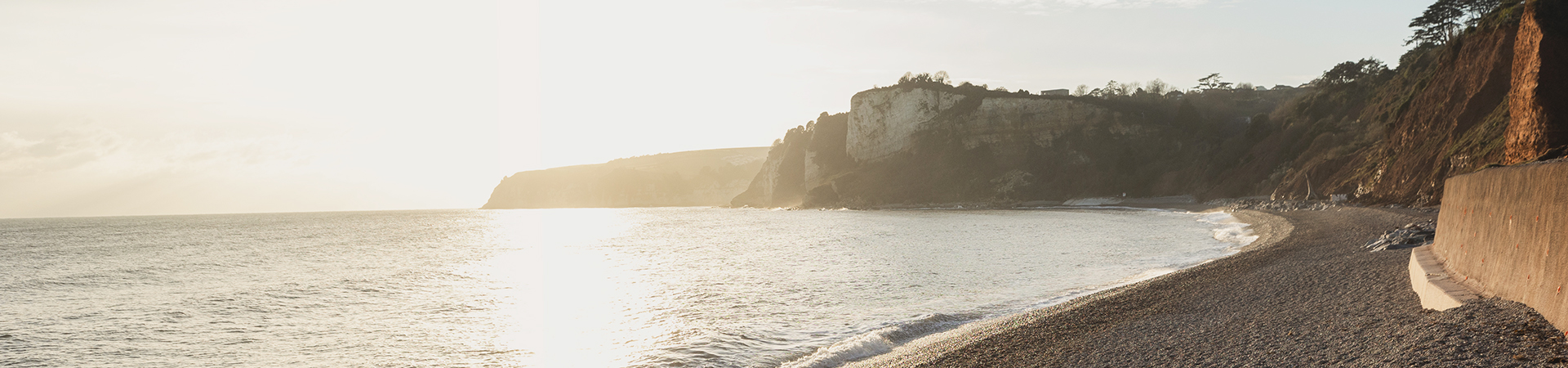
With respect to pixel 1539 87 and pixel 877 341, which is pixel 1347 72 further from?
pixel 877 341

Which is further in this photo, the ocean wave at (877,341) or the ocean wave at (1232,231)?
the ocean wave at (1232,231)

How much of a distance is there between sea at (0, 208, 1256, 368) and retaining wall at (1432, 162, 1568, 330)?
22.4 ft

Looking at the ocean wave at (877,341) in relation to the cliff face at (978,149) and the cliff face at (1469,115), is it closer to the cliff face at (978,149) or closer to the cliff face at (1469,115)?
the cliff face at (1469,115)

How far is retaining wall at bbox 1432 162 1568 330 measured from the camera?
20.6ft

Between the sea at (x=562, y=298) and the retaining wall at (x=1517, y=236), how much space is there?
682cm

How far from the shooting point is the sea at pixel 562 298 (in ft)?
41.2

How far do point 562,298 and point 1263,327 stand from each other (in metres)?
15.9

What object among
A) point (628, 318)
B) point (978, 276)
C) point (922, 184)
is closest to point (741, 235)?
point (978, 276)

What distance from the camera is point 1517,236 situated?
752cm

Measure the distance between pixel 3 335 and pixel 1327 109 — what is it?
82963mm

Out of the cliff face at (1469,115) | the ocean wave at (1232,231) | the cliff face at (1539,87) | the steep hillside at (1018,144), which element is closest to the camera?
the cliff face at (1539,87)

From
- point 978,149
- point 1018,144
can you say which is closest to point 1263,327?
point 1018,144

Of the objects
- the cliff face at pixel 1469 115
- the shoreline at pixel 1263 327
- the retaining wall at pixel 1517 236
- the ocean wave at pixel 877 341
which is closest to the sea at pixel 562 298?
the ocean wave at pixel 877 341

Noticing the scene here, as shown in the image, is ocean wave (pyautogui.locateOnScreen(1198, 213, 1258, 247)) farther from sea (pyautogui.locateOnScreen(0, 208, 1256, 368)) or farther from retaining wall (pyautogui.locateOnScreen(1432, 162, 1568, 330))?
retaining wall (pyautogui.locateOnScreen(1432, 162, 1568, 330))
